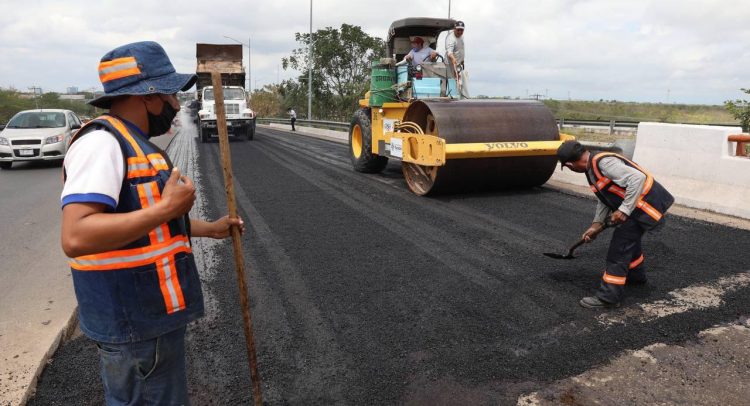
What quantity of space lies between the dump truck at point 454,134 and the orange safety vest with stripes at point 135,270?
619cm

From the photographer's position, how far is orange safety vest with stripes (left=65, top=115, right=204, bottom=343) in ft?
5.69

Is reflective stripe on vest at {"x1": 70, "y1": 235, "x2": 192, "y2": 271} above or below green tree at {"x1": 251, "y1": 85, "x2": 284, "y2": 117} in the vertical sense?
below

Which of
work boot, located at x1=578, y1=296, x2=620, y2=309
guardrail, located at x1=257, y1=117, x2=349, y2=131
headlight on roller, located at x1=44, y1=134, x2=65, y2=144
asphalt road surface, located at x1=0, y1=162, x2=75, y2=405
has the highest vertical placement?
guardrail, located at x1=257, y1=117, x2=349, y2=131

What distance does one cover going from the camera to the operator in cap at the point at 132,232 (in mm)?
1611

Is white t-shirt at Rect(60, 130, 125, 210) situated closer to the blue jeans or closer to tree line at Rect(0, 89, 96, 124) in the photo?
the blue jeans

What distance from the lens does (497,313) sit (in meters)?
4.07

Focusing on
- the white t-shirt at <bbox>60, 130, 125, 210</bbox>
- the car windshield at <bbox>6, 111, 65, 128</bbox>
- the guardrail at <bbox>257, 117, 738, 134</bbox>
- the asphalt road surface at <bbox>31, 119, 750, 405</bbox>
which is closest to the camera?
the white t-shirt at <bbox>60, 130, 125, 210</bbox>

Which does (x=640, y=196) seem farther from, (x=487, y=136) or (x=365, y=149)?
(x=365, y=149)

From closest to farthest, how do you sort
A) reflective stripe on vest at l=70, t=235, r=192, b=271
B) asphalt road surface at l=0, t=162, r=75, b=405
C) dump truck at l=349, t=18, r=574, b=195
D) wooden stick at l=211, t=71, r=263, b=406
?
reflective stripe on vest at l=70, t=235, r=192, b=271
wooden stick at l=211, t=71, r=263, b=406
asphalt road surface at l=0, t=162, r=75, b=405
dump truck at l=349, t=18, r=574, b=195

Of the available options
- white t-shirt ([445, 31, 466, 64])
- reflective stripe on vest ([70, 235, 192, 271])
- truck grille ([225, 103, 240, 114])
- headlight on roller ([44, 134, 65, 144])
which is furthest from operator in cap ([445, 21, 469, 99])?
truck grille ([225, 103, 240, 114])

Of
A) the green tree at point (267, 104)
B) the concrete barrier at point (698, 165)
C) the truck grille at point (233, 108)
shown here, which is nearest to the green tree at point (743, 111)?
the concrete barrier at point (698, 165)

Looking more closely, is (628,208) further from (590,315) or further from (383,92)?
(383,92)

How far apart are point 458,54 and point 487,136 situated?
227 centimetres

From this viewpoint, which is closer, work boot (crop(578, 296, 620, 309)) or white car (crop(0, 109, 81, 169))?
work boot (crop(578, 296, 620, 309))
